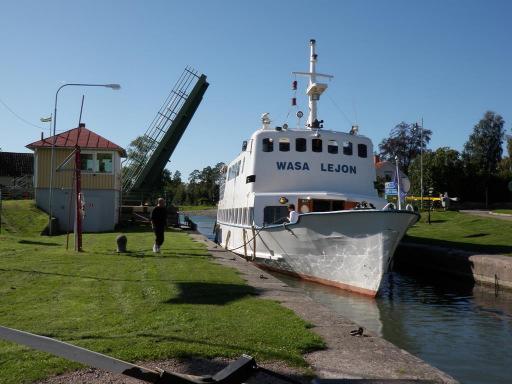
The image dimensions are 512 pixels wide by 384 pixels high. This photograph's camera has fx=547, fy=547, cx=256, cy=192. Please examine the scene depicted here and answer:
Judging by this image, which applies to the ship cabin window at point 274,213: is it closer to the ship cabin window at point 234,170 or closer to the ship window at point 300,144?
the ship window at point 300,144

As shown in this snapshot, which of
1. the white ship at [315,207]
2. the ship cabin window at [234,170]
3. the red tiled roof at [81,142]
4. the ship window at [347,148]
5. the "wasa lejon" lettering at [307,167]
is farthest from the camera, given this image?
the red tiled roof at [81,142]

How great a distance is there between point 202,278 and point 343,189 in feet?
30.7

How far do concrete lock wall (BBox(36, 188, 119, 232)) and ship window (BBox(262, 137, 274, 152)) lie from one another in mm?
14466

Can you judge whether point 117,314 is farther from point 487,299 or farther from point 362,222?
point 487,299

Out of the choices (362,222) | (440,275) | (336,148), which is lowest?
(440,275)

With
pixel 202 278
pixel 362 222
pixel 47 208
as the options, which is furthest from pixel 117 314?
pixel 47 208

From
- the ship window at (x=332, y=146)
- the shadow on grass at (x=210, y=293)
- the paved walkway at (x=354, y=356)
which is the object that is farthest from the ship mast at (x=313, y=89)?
the paved walkway at (x=354, y=356)

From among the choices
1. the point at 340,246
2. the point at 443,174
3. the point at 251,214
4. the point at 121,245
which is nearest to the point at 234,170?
the point at 251,214

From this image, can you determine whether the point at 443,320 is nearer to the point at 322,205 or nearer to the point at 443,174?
the point at 322,205

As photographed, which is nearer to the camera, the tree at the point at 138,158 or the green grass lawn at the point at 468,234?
the green grass lawn at the point at 468,234

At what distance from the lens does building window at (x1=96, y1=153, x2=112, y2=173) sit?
31.5m

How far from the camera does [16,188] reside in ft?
132

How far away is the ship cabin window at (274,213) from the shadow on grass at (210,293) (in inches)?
284

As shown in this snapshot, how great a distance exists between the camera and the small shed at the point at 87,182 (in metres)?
30.5
